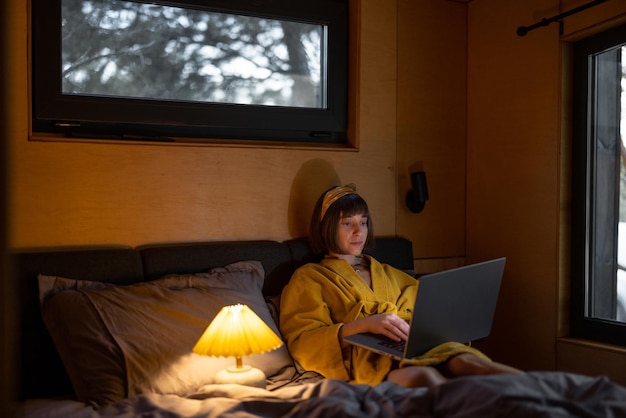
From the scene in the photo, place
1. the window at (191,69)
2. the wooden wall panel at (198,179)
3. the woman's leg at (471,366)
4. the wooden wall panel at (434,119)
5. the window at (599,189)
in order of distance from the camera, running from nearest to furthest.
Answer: the woman's leg at (471,366) → the wooden wall panel at (198,179) → the window at (191,69) → the window at (599,189) → the wooden wall panel at (434,119)

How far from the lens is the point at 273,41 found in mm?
2822

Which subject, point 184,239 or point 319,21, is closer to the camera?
point 184,239

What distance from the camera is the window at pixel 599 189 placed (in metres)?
2.51

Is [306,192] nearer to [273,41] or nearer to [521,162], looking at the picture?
[273,41]

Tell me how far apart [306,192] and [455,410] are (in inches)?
63.3

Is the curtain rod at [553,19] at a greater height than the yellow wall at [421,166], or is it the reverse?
the curtain rod at [553,19]

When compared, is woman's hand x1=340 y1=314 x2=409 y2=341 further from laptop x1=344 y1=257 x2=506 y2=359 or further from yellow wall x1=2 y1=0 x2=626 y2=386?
yellow wall x1=2 y1=0 x2=626 y2=386

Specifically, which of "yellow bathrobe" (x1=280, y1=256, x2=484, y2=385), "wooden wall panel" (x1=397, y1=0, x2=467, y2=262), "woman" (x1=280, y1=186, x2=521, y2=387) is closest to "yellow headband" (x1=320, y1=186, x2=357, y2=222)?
"woman" (x1=280, y1=186, x2=521, y2=387)

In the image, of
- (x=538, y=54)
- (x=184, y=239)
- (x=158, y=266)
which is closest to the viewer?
(x=158, y=266)

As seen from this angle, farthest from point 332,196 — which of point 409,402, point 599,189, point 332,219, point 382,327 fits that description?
point 409,402

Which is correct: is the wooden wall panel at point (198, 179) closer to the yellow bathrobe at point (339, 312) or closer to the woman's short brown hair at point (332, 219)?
the woman's short brown hair at point (332, 219)

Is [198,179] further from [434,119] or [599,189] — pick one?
[599,189]

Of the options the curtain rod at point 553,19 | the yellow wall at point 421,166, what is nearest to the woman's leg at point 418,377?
the yellow wall at point 421,166

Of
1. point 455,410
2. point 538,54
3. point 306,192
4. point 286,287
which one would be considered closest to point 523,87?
point 538,54
